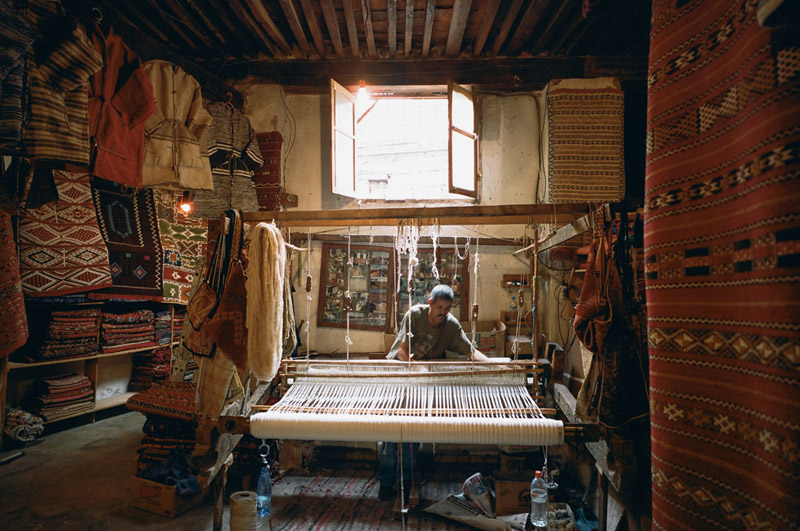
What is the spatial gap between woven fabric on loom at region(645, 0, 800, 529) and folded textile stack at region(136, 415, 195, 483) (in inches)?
139

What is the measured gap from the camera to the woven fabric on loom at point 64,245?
3809mm

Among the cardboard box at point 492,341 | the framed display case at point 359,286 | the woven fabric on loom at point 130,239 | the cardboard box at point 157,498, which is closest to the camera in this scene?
the cardboard box at point 157,498

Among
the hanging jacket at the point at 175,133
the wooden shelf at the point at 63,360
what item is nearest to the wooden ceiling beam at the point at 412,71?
the hanging jacket at the point at 175,133

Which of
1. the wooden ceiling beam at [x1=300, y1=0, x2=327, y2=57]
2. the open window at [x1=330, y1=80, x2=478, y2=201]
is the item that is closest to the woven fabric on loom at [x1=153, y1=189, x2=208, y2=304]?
the open window at [x1=330, y1=80, x2=478, y2=201]

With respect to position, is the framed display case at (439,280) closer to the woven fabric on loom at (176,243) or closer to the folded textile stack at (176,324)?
the woven fabric on loom at (176,243)

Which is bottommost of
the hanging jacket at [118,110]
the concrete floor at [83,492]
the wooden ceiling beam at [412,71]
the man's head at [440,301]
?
the concrete floor at [83,492]

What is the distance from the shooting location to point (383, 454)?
3678 millimetres

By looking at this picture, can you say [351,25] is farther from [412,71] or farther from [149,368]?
[149,368]

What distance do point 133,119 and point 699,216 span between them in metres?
4.44

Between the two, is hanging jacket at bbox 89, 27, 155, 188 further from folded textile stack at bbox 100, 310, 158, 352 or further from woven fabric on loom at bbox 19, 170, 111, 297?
folded textile stack at bbox 100, 310, 158, 352

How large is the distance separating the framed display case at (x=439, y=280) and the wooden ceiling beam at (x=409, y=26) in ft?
8.18

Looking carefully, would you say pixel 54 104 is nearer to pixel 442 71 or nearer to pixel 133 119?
pixel 133 119

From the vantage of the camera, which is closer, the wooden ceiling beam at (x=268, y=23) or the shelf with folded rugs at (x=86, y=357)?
the wooden ceiling beam at (x=268, y=23)

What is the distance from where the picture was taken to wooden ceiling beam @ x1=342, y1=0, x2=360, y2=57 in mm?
4008
